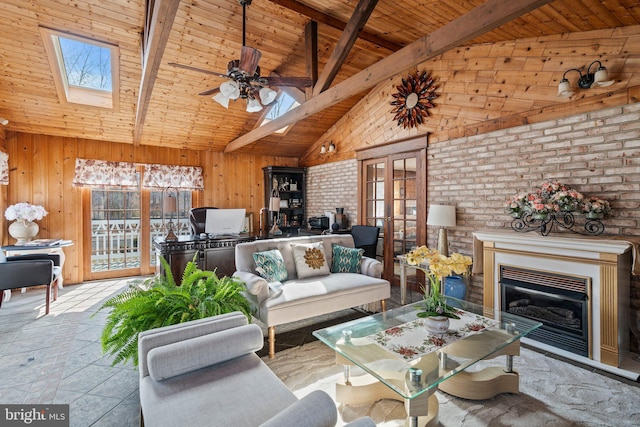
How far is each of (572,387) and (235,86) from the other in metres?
3.71

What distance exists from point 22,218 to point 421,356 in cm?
541

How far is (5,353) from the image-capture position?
2.61 meters

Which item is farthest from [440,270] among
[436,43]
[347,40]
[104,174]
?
[104,174]

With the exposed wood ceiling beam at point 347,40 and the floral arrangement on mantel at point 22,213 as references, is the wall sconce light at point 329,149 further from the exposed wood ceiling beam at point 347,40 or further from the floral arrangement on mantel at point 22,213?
the floral arrangement on mantel at point 22,213

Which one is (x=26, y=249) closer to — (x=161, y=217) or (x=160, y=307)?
(x=161, y=217)

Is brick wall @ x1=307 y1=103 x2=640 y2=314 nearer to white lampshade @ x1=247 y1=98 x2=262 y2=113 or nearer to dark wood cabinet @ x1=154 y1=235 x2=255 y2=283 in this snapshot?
white lampshade @ x1=247 y1=98 x2=262 y2=113

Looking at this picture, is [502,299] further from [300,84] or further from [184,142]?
[184,142]

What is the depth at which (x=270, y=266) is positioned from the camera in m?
3.07

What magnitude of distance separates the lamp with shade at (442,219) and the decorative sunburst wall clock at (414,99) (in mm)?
1330

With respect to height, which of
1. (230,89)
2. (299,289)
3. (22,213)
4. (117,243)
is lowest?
(299,289)

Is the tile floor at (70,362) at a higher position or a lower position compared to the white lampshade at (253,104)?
lower

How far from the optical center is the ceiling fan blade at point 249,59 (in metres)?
2.70

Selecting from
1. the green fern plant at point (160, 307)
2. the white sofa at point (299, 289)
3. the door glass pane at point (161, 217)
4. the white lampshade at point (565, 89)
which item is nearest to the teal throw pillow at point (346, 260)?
the white sofa at point (299, 289)

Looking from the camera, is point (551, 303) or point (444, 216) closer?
point (551, 303)
